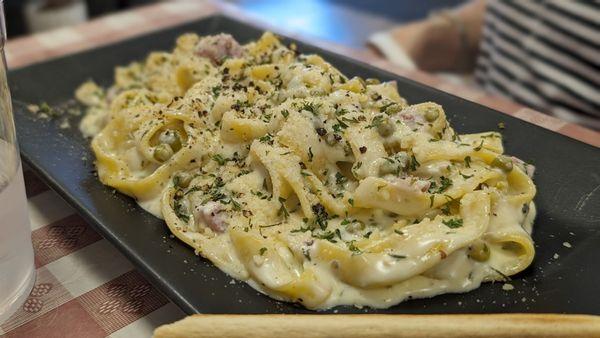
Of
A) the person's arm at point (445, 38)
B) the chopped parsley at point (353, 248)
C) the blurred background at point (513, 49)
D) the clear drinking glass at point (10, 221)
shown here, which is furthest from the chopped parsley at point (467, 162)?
the person's arm at point (445, 38)

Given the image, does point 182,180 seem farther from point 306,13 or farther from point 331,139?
point 306,13


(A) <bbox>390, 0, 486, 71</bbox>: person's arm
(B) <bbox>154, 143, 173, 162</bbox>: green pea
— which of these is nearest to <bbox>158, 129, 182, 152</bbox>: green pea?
(B) <bbox>154, 143, 173, 162</bbox>: green pea

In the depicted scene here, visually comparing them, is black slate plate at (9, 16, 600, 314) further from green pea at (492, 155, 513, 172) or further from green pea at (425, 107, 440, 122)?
green pea at (425, 107, 440, 122)

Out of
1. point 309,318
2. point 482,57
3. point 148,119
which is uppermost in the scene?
point 309,318

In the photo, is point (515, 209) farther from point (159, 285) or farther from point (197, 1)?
point (197, 1)

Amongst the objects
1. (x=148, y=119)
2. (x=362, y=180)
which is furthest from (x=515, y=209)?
(x=148, y=119)

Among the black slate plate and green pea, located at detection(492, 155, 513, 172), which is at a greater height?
green pea, located at detection(492, 155, 513, 172)

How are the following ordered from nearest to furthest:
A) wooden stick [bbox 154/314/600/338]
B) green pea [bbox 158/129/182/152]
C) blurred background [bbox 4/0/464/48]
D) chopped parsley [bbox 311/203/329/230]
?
wooden stick [bbox 154/314/600/338], chopped parsley [bbox 311/203/329/230], green pea [bbox 158/129/182/152], blurred background [bbox 4/0/464/48]

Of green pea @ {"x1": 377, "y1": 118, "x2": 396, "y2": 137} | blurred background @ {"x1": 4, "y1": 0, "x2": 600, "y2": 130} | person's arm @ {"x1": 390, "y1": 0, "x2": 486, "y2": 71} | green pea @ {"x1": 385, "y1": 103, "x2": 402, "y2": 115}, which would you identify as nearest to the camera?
green pea @ {"x1": 377, "y1": 118, "x2": 396, "y2": 137}

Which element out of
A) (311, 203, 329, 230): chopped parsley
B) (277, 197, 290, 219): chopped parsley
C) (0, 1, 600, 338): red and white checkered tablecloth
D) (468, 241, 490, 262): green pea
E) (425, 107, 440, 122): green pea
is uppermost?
(425, 107, 440, 122): green pea
